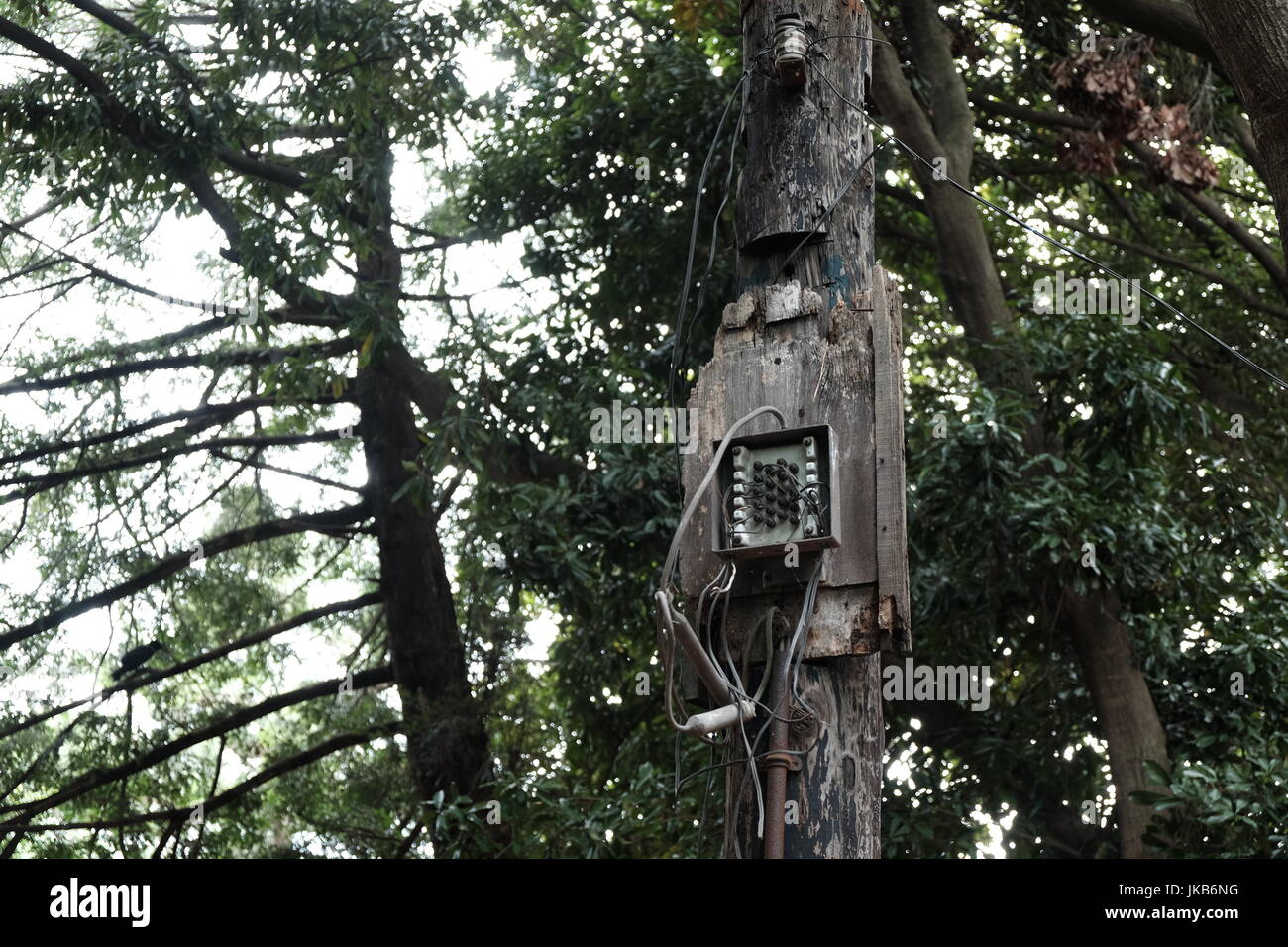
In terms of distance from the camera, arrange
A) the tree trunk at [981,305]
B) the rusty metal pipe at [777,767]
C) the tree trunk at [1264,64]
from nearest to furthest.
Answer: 1. the tree trunk at [1264,64]
2. the rusty metal pipe at [777,767]
3. the tree trunk at [981,305]

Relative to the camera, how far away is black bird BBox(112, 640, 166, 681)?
11.1 m

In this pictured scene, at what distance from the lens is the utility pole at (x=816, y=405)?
3.70 m

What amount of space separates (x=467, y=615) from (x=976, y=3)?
5.96 metres

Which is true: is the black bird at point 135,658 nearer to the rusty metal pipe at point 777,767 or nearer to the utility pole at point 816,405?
→ the utility pole at point 816,405

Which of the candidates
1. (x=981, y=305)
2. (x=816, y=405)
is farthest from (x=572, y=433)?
(x=816, y=405)

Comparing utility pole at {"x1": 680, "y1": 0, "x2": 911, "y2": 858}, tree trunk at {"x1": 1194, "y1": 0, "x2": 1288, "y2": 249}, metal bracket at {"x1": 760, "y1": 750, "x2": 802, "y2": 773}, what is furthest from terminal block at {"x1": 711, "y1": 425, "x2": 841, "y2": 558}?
tree trunk at {"x1": 1194, "y1": 0, "x2": 1288, "y2": 249}

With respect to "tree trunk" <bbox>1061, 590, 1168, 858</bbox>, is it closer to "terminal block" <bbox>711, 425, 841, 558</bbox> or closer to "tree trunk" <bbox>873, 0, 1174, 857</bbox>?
"tree trunk" <bbox>873, 0, 1174, 857</bbox>

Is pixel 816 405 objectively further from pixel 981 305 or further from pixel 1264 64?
pixel 981 305

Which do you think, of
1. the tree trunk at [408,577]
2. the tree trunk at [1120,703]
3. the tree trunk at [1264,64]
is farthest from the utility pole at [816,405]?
the tree trunk at [408,577]

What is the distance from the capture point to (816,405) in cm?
396

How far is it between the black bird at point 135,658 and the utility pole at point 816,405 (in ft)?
26.6

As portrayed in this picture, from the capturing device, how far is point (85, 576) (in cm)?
1127

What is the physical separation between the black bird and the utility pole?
8105mm

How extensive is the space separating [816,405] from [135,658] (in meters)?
Answer: 8.50
